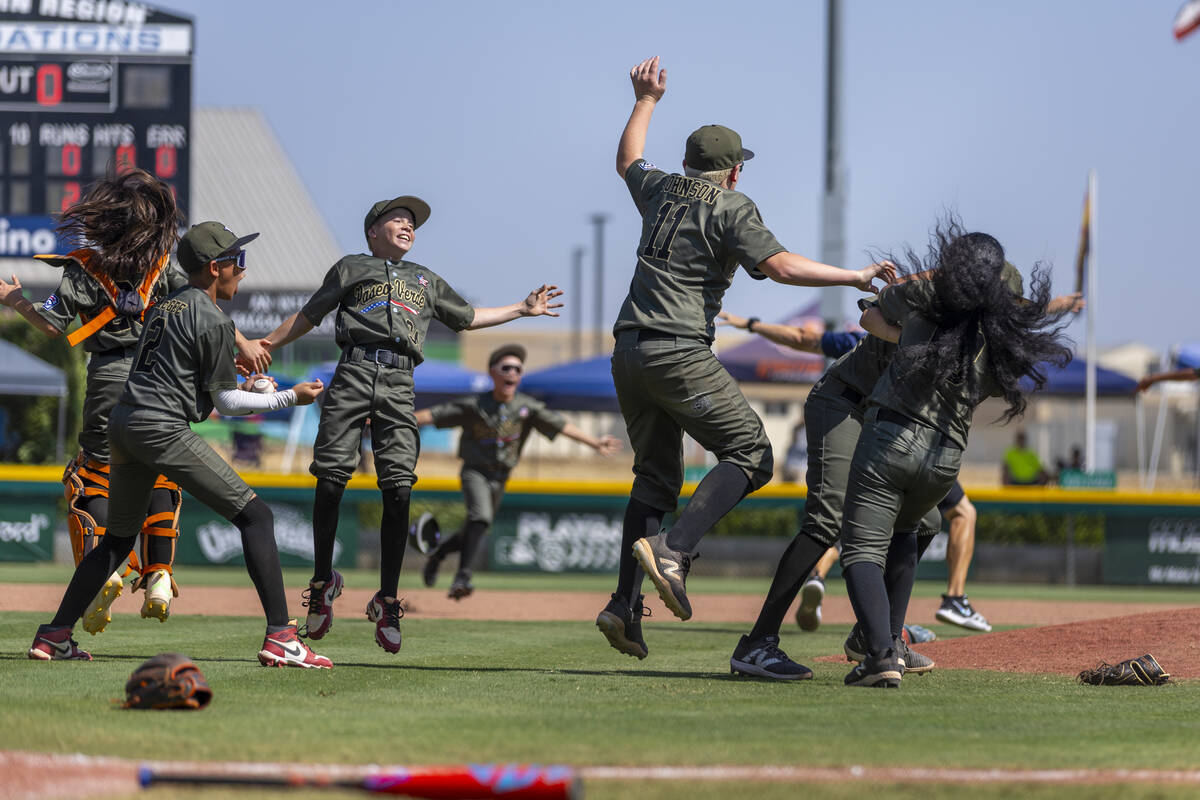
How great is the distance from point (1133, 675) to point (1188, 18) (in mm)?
5840

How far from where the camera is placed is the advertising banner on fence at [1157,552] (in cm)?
1722

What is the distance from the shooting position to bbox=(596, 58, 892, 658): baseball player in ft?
18.5

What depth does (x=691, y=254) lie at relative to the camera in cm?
578

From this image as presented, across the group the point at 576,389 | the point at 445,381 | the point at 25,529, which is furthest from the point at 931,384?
the point at 445,381

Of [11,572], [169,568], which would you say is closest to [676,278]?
[169,568]

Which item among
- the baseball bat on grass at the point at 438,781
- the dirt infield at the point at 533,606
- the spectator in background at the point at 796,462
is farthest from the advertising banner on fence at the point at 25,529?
the baseball bat on grass at the point at 438,781

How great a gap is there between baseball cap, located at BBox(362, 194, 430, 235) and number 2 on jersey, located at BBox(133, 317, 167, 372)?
139 cm

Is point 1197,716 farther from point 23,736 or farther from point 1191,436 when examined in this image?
point 1191,436

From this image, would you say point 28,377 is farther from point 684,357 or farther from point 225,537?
point 684,357

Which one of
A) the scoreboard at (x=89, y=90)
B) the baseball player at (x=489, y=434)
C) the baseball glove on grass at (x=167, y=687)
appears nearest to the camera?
the baseball glove on grass at (x=167, y=687)

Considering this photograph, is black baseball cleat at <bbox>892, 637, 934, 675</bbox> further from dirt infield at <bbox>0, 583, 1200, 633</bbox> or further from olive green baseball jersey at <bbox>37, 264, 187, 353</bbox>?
dirt infield at <bbox>0, 583, 1200, 633</bbox>

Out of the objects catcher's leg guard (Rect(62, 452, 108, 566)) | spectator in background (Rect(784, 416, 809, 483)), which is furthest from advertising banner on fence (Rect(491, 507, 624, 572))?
catcher's leg guard (Rect(62, 452, 108, 566))

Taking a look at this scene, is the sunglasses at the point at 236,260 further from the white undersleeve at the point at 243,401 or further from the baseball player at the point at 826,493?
the baseball player at the point at 826,493

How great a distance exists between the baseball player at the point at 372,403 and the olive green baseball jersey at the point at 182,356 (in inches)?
33.3
